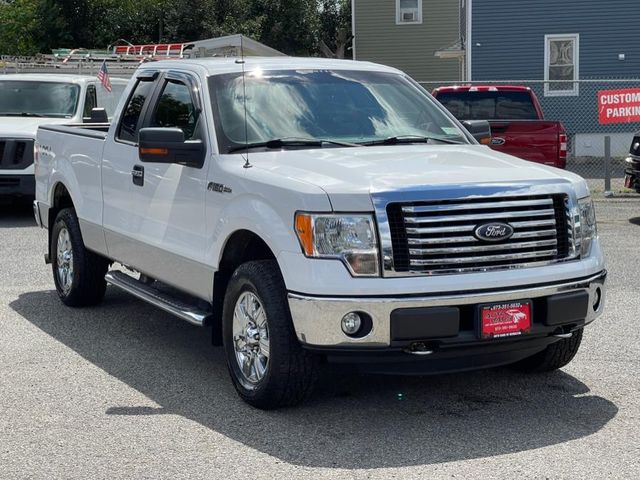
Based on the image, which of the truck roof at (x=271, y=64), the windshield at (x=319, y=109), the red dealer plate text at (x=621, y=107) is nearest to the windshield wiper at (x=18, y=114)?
the truck roof at (x=271, y=64)

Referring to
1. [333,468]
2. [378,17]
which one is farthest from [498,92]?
[378,17]

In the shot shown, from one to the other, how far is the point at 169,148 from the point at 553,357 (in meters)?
2.64

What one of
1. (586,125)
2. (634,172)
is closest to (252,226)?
(634,172)

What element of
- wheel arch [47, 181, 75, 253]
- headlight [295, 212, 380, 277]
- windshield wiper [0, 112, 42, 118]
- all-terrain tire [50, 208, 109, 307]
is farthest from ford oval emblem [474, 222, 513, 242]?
windshield wiper [0, 112, 42, 118]

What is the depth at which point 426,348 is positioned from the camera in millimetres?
5605

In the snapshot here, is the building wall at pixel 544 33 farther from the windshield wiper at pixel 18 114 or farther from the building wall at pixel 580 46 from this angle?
the windshield wiper at pixel 18 114

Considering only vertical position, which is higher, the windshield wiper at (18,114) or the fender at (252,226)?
the windshield wiper at (18,114)

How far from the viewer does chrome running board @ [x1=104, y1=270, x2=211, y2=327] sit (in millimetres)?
6630

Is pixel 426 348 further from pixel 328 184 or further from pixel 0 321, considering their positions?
pixel 0 321

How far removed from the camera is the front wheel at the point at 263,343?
18.8ft

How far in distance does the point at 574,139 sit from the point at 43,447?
2337 centimetres

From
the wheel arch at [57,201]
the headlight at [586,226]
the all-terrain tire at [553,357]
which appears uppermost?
the headlight at [586,226]

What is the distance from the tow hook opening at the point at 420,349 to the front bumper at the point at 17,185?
32.2 feet

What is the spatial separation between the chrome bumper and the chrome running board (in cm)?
112
